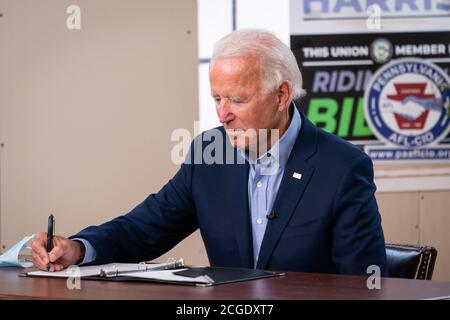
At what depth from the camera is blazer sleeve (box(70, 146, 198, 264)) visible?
8.99ft

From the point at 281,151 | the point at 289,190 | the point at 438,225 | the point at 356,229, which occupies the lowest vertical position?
the point at 438,225

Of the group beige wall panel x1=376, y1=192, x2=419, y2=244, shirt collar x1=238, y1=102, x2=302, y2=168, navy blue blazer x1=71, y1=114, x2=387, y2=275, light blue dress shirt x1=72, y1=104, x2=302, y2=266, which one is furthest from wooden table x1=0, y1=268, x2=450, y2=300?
beige wall panel x1=376, y1=192, x2=419, y2=244

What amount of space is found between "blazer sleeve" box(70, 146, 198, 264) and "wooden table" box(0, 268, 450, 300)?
55 cm

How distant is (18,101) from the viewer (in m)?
4.33

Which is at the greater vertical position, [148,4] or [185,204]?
[148,4]

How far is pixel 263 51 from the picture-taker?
2.59 m

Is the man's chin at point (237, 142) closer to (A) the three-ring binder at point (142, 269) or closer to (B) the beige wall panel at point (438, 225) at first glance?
(A) the three-ring binder at point (142, 269)

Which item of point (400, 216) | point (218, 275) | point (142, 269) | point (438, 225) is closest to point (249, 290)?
point (218, 275)

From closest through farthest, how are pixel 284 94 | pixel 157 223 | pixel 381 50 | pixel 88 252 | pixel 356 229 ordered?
pixel 356 229 < pixel 88 252 < pixel 284 94 < pixel 157 223 < pixel 381 50

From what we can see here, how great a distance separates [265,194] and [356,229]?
1.07 feet

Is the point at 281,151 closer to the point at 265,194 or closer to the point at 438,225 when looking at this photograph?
the point at 265,194
